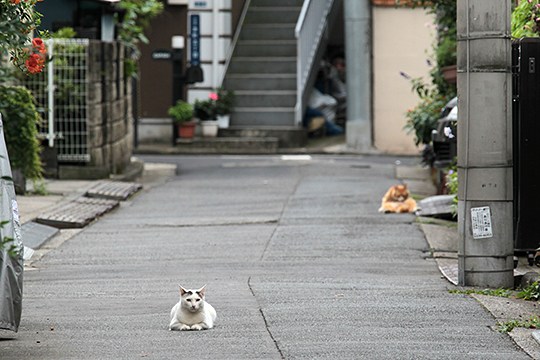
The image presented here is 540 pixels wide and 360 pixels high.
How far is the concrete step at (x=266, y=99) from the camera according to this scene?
1131 inches

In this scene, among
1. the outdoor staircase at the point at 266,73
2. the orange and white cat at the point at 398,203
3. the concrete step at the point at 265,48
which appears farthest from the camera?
the concrete step at the point at 265,48

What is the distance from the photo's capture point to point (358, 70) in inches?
1072

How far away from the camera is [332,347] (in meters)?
7.75

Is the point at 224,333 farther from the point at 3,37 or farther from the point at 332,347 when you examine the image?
the point at 3,37

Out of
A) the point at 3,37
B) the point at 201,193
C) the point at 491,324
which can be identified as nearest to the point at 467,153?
the point at 491,324

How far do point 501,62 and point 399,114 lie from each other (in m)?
17.2

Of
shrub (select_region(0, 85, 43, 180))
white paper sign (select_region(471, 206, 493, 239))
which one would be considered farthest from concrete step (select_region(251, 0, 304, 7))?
white paper sign (select_region(471, 206, 493, 239))

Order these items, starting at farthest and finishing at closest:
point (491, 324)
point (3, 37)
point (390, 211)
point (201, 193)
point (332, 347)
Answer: point (201, 193) < point (390, 211) < point (491, 324) < point (332, 347) < point (3, 37)

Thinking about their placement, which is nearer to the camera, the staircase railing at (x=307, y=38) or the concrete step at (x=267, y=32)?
the staircase railing at (x=307, y=38)

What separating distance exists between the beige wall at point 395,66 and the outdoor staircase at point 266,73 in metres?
1.90

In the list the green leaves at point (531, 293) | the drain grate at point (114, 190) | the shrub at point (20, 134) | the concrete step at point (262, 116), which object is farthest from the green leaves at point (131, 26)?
the green leaves at point (531, 293)

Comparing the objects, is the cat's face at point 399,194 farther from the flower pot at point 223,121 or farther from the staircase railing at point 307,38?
the flower pot at point 223,121

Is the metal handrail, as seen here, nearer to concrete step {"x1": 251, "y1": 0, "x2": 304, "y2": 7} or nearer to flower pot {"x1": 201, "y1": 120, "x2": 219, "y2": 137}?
concrete step {"x1": 251, "y1": 0, "x2": 304, "y2": 7}

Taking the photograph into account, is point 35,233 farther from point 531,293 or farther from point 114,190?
point 531,293
